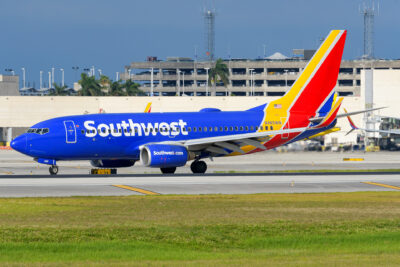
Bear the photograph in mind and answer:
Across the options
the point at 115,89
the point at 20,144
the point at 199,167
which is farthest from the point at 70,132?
the point at 115,89

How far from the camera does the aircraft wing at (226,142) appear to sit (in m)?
53.8

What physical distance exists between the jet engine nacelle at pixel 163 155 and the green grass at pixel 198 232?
52.9 ft

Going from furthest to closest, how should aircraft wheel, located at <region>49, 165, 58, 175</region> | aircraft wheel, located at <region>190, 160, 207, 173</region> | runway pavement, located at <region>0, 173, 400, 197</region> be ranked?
1. aircraft wheel, located at <region>190, 160, 207, 173</region>
2. aircraft wheel, located at <region>49, 165, 58, 175</region>
3. runway pavement, located at <region>0, 173, 400, 197</region>

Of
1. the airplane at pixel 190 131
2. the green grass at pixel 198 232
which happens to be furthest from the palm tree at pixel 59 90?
the green grass at pixel 198 232

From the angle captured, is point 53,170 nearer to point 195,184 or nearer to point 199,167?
point 199,167

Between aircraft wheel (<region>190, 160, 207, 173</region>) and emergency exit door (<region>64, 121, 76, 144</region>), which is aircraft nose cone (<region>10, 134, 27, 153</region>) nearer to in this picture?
emergency exit door (<region>64, 121, 76, 144</region>)

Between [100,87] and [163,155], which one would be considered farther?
[100,87]

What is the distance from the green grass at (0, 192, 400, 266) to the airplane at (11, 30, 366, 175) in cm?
1714

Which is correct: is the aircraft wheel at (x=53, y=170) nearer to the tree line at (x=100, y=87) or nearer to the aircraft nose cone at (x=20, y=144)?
the aircraft nose cone at (x=20, y=144)

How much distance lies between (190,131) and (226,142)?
2799mm

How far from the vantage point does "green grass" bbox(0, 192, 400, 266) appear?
21453 mm

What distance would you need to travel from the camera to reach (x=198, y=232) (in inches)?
998

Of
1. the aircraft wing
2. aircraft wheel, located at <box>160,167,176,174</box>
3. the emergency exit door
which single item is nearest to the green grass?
the emergency exit door

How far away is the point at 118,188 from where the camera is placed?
4147 centimetres
